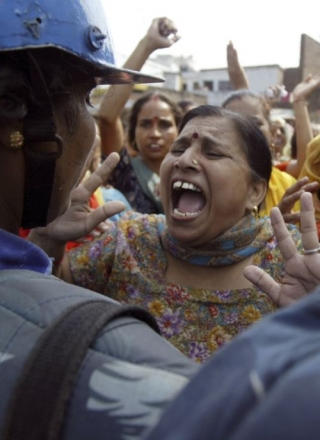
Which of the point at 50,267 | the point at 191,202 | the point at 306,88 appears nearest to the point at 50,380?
the point at 50,267

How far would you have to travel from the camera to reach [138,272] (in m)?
2.22

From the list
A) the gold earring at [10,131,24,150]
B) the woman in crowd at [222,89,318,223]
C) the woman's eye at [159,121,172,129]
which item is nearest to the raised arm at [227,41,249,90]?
the woman in crowd at [222,89,318,223]

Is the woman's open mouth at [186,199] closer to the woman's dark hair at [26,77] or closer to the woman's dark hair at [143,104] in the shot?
the woman's dark hair at [26,77]

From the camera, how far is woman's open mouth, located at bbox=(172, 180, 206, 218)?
2322 millimetres

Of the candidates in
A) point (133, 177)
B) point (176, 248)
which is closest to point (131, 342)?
point (176, 248)

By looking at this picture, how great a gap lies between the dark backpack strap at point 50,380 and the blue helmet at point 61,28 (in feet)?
1.91

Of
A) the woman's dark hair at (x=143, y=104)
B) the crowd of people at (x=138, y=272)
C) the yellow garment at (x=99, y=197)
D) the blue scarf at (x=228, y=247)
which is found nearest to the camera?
the crowd of people at (x=138, y=272)

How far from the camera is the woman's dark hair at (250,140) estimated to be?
2.33 m

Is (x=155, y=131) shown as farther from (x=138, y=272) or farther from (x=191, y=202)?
(x=138, y=272)

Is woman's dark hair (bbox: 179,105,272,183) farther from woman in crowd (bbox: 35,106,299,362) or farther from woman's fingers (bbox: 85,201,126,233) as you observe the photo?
woman's fingers (bbox: 85,201,126,233)

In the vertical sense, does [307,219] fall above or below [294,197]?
above

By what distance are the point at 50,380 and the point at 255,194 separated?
1.71 metres

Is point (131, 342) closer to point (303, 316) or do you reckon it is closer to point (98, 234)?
point (303, 316)

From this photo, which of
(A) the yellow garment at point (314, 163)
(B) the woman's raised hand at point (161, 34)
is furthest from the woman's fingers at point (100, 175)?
(B) the woman's raised hand at point (161, 34)
